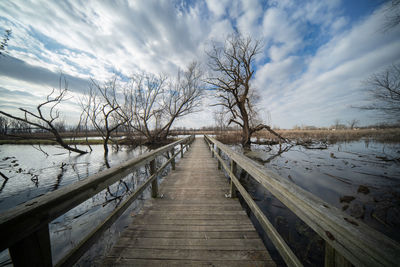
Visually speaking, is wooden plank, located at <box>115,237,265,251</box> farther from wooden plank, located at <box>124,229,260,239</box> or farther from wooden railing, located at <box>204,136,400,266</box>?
wooden railing, located at <box>204,136,400,266</box>

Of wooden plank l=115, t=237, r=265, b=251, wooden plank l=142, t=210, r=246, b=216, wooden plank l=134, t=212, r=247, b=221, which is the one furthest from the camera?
wooden plank l=142, t=210, r=246, b=216

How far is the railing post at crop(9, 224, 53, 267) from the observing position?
87cm

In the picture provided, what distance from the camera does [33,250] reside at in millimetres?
898

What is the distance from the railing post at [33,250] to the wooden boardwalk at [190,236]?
913 mm

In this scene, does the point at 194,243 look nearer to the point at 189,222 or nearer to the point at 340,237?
the point at 189,222

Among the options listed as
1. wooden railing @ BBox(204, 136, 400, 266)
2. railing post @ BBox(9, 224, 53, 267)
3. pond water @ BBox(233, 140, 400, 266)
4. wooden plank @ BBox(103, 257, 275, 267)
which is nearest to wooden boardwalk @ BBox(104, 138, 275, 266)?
wooden plank @ BBox(103, 257, 275, 267)

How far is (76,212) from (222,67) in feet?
44.6

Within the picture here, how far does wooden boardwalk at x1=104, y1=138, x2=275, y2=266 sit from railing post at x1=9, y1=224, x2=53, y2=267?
913 millimetres

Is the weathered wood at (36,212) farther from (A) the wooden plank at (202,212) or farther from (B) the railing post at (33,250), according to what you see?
(A) the wooden plank at (202,212)

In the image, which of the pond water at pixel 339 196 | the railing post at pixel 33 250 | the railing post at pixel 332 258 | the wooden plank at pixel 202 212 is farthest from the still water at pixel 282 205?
the railing post at pixel 332 258

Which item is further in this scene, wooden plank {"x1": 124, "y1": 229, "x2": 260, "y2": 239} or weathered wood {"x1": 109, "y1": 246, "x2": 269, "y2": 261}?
wooden plank {"x1": 124, "y1": 229, "x2": 260, "y2": 239}

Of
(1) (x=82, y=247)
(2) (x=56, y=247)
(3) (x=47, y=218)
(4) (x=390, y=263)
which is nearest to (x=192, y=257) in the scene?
(1) (x=82, y=247)

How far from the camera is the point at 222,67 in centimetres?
1231

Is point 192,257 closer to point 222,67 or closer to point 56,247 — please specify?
point 56,247
